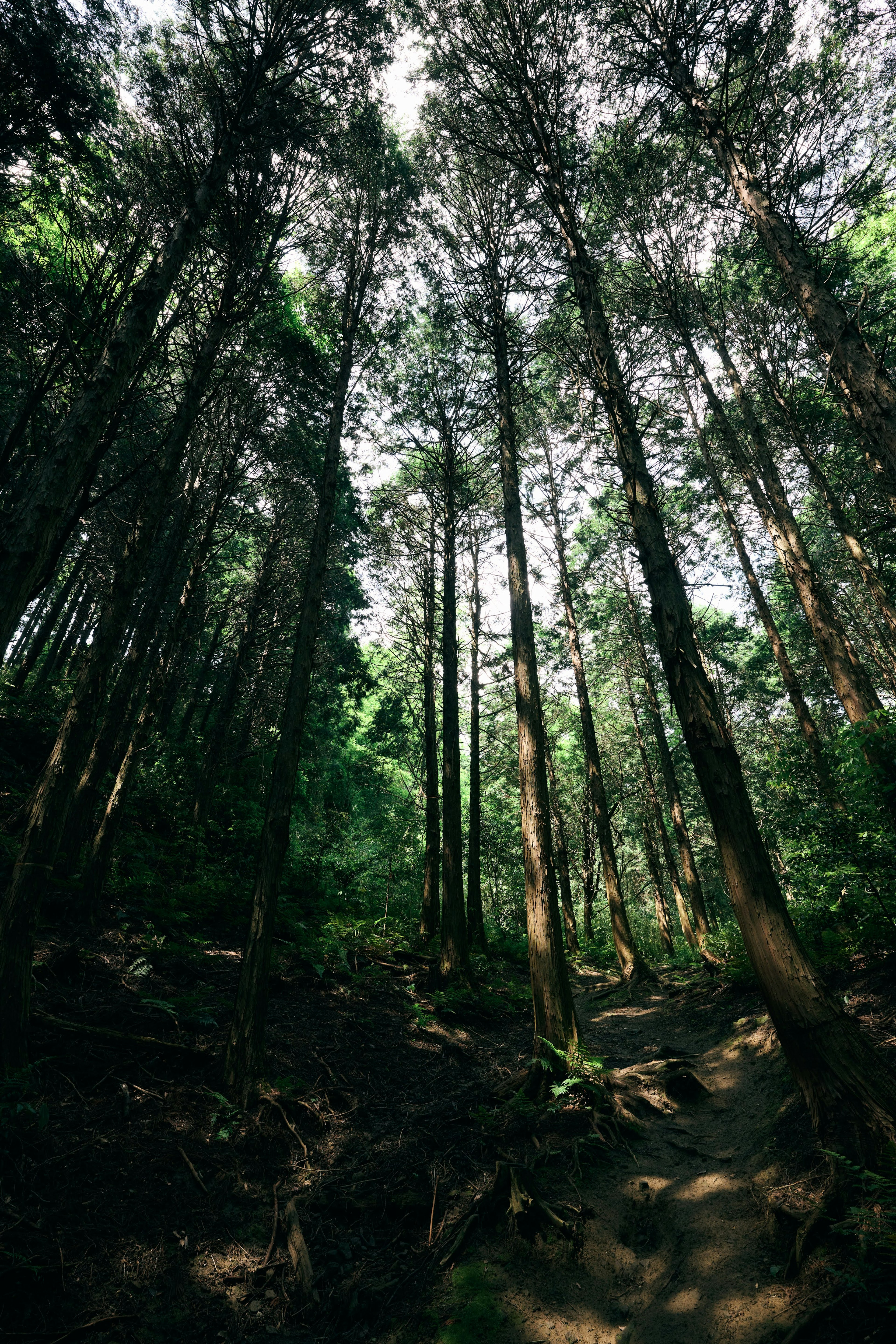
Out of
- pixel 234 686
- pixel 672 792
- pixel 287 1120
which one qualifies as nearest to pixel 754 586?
pixel 672 792

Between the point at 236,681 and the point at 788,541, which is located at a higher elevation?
the point at 788,541

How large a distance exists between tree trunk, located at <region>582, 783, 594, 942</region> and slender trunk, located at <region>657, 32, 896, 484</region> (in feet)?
53.0

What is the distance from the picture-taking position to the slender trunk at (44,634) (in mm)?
15492

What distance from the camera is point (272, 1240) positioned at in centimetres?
341

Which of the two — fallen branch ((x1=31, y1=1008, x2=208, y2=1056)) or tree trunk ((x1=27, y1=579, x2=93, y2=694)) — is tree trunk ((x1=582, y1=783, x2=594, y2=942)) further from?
tree trunk ((x1=27, y1=579, x2=93, y2=694))

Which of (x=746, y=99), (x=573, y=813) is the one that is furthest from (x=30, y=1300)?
(x=573, y=813)

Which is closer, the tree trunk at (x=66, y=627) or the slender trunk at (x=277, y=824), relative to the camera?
the slender trunk at (x=277, y=824)

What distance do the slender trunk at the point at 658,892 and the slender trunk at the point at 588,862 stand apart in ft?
7.95

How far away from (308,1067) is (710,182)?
1572cm

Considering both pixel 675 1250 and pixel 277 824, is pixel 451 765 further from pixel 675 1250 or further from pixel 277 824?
pixel 675 1250

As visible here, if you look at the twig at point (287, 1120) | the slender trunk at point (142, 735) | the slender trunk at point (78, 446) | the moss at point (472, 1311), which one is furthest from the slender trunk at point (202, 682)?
the moss at point (472, 1311)

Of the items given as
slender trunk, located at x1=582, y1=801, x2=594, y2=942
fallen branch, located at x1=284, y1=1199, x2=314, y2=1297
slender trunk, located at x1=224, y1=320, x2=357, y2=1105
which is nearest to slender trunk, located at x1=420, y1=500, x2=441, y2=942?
slender trunk, located at x1=224, y1=320, x2=357, y2=1105

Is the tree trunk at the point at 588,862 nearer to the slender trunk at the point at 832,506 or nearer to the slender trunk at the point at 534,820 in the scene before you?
the slender trunk at the point at 832,506

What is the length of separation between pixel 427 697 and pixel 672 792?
811 centimetres
